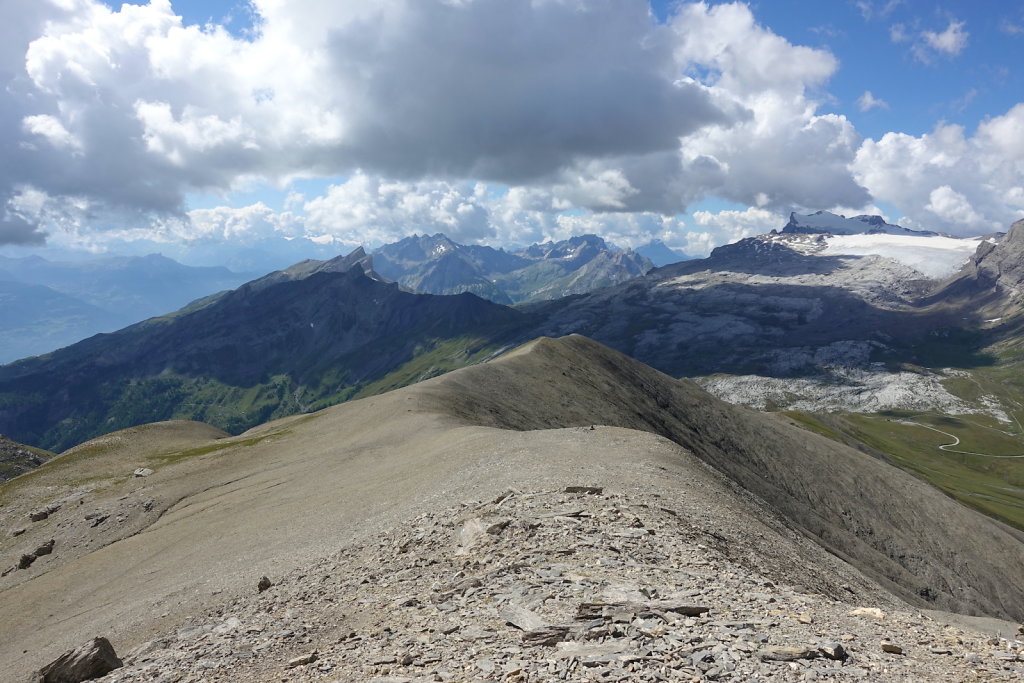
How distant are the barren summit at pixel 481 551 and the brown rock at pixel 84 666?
1.15 metres

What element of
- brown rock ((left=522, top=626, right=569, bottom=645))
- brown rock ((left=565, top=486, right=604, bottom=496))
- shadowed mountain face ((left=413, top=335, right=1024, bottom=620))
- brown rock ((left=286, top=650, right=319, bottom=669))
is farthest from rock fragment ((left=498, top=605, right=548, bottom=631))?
shadowed mountain face ((left=413, top=335, right=1024, bottom=620))

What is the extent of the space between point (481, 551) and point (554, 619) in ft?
26.5

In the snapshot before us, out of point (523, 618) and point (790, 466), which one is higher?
point (523, 618)

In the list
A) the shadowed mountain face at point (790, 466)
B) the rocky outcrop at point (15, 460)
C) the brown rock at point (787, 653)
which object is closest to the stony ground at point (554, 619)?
the brown rock at point (787, 653)

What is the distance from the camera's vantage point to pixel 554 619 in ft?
64.8

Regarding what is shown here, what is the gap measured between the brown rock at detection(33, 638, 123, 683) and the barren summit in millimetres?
1153

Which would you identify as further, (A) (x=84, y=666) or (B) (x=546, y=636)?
(A) (x=84, y=666)

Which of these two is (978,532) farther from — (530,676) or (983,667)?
(530,676)

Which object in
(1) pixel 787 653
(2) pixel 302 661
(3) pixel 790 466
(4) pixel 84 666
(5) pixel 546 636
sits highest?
(5) pixel 546 636

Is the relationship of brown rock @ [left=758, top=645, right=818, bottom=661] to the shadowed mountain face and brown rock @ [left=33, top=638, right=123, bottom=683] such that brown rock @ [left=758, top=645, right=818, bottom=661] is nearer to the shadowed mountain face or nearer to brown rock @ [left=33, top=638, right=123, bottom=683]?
brown rock @ [left=33, top=638, right=123, bottom=683]

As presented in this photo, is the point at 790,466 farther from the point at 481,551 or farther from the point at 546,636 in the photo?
the point at 546,636

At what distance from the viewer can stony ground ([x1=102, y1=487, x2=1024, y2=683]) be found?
15625mm

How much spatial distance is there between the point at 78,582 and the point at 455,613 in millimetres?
50351

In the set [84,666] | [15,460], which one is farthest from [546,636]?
[15,460]
